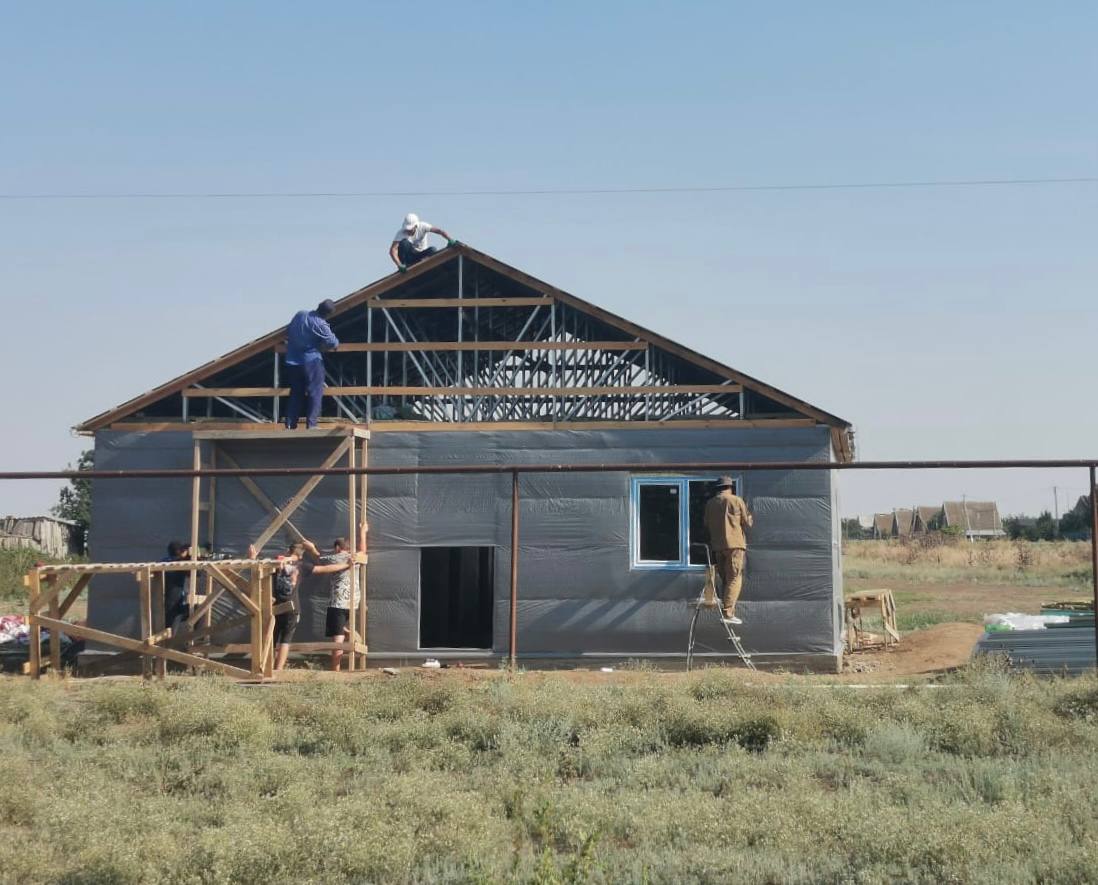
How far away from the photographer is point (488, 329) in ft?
60.6

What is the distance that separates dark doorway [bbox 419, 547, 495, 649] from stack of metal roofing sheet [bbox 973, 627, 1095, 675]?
8.46 meters

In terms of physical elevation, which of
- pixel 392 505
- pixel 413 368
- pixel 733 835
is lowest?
pixel 733 835

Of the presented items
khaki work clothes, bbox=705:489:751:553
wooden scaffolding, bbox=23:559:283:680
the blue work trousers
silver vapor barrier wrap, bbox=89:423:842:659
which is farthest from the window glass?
wooden scaffolding, bbox=23:559:283:680

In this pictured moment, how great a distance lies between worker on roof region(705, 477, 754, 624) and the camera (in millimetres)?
16047

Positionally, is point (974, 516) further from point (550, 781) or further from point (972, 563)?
point (550, 781)

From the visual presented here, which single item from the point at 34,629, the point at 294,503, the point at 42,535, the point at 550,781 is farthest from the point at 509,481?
the point at 42,535

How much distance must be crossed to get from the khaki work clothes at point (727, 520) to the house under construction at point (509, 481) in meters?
0.86

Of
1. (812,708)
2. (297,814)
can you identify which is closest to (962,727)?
(812,708)

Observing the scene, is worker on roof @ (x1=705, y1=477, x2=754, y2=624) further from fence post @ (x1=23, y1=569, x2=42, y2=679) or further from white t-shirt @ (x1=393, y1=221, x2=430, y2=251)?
fence post @ (x1=23, y1=569, x2=42, y2=679)

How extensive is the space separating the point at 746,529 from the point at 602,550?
189 centimetres

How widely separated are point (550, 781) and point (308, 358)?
8797 millimetres

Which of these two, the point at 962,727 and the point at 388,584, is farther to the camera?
Answer: the point at 388,584

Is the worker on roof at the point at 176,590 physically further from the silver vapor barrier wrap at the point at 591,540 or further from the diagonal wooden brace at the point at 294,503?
the silver vapor barrier wrap at the point at 591,540

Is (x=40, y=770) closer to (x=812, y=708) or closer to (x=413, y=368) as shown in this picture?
(x=812, y=708)
